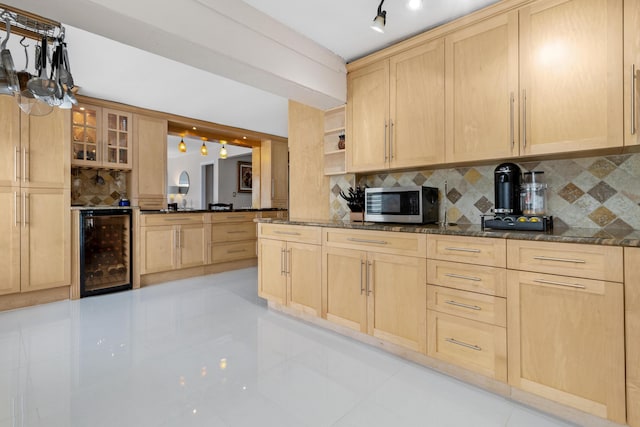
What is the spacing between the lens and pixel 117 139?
4223 millimetres

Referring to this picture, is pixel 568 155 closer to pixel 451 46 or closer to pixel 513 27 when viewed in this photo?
pixel 513 27

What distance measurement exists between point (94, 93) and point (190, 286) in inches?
105

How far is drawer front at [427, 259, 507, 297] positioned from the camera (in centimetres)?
171

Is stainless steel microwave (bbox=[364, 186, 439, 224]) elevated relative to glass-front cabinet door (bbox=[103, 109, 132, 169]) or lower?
lower

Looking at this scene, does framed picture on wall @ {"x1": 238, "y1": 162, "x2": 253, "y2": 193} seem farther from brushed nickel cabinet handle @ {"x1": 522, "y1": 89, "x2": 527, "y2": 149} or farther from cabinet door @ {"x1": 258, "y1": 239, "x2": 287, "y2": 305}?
brushed nickel cabinet handle @ {"x1": 522, "y1": 89, "x2": 527, "y2": 149}

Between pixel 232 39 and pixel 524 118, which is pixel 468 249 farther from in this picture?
pixel 232 39

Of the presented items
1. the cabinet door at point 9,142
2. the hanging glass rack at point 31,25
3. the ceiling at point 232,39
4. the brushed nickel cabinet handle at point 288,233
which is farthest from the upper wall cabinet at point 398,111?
the cabinet door at point 9,142

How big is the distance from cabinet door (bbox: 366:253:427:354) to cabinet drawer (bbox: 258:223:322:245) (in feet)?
1.94

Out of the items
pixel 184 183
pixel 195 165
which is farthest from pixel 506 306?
pixel 184 183

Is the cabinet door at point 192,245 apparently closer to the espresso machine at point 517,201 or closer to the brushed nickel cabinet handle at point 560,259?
the espresso machine at point 517,201

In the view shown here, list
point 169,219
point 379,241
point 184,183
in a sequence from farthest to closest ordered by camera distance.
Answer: point 184,183 → point 169,219 → point 379,241

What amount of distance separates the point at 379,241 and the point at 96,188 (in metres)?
4.16

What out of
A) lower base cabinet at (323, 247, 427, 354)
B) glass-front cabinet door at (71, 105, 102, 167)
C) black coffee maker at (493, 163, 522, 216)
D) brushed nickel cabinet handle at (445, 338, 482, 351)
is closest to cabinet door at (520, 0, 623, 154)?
black coffee maker at (493, 163, 522, 216)

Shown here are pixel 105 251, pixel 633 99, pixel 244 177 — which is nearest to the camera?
pixel 633 99
